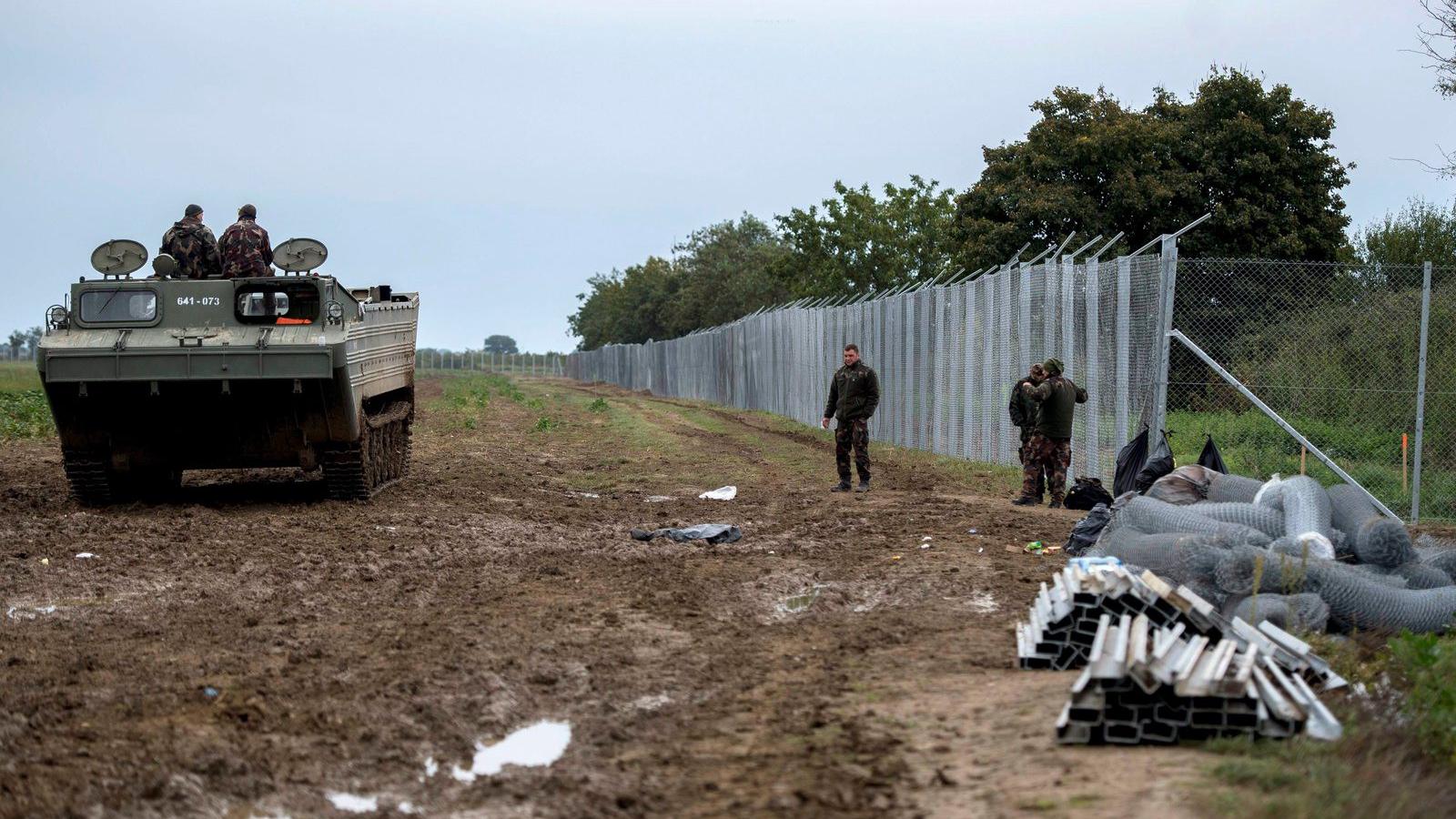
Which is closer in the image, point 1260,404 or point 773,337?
point 1260,404

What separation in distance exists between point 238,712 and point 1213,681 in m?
3.86

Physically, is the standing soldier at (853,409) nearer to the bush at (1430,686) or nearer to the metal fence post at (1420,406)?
the metal fence post at (1420,406)

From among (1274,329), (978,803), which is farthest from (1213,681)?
(1274,329)

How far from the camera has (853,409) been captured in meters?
16.9

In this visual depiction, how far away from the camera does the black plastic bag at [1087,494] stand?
14375 millimetres

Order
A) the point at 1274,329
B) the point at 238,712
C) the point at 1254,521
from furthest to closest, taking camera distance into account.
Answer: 1. the point at 1274,329
2. the point at 1254,521
3. the point at 238,712

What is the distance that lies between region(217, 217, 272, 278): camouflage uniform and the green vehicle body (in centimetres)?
41

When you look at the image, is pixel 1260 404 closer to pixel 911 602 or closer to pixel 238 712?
pixel 911 602

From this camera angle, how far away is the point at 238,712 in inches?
259

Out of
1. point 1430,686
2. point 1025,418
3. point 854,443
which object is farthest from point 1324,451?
point 1430,686

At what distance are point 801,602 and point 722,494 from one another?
7.16m

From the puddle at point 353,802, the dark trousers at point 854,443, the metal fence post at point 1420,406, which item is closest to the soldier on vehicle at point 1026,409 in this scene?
Answer: the dark trousers at point 854,443

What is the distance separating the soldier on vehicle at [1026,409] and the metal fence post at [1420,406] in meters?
3.33

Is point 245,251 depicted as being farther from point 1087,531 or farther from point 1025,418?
point 1087,531
